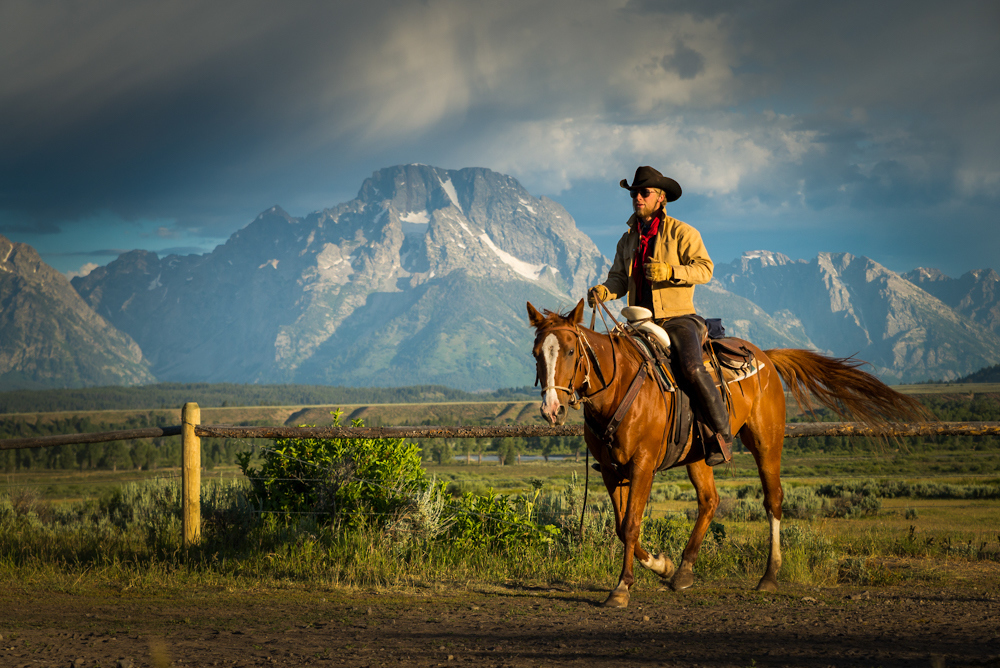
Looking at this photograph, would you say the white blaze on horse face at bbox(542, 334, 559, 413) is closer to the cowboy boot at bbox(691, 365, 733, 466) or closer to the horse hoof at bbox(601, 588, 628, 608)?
the cowboy boot at bbox(691, 365, 733, 466)

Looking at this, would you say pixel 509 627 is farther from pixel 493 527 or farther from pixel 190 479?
pixel 190 479

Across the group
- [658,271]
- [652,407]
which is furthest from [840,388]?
[658,271]

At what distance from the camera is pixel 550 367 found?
477 centimetres

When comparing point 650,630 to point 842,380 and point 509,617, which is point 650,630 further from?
point 842,380

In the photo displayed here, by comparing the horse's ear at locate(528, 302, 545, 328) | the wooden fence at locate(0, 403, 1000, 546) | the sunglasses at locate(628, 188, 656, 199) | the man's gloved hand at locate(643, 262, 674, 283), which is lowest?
the wooden fence at locate(0, 403, 1000, 546)

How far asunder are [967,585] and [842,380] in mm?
2000

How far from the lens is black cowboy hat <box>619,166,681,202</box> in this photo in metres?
5.83

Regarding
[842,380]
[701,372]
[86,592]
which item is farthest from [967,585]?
[86,592]

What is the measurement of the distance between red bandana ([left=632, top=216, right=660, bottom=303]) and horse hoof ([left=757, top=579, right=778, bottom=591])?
2.54 m

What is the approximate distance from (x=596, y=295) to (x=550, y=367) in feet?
3.32

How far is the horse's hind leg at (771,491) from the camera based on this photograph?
5.89m

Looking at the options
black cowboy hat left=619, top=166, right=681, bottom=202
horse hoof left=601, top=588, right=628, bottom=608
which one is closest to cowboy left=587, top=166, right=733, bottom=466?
black cowboy hat left=619, top=166, right=681, bottom=202

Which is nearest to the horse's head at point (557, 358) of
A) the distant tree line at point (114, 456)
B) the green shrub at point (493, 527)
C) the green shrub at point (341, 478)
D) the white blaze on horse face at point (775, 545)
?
the white blaze on horse face at point (775, 545)

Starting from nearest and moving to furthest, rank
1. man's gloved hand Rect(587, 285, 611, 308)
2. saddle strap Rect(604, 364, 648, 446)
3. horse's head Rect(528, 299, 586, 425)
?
horse's head Rect(528, 299, 586, 425)
saddle strap Rect(604, 364, 648, 446)
man's gloved hand Rect(587, 285, 611, 308)
